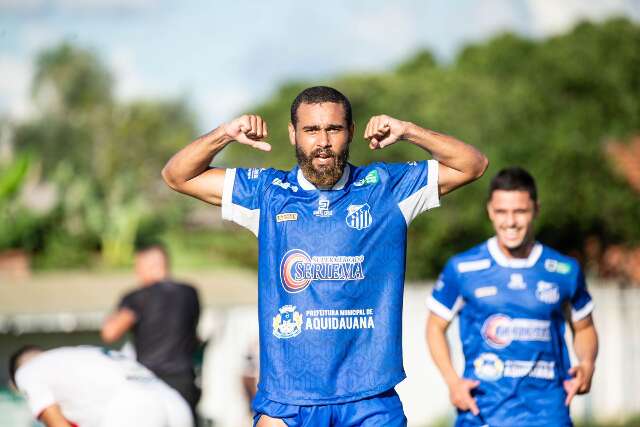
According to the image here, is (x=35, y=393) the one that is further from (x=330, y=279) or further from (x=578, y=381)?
(x=578, y=381)

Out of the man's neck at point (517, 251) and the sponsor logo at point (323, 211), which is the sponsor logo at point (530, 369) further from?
the sponsor logo at point (323, 211)

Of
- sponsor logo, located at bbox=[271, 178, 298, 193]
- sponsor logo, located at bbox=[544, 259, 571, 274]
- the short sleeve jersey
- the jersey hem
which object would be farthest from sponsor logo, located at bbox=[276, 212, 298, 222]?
the short sleeve jersey

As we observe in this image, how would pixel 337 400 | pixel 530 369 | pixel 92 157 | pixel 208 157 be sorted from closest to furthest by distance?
1. pixel 337 400
2. pixel 208 157
3. pixel 530 369
4. pixel 92 157

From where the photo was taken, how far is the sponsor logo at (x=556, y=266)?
7074 mm

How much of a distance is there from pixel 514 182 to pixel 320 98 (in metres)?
2.43

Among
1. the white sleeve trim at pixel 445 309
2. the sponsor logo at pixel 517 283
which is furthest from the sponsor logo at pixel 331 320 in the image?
the white sleeve trim at pixel 445 309

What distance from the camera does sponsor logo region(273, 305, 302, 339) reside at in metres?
4.98

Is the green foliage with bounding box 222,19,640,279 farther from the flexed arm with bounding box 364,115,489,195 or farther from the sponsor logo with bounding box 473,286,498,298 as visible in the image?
the flexed arm with bounding box 364,115,489,195

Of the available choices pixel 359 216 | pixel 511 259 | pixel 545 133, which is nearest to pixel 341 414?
pixel 359 216

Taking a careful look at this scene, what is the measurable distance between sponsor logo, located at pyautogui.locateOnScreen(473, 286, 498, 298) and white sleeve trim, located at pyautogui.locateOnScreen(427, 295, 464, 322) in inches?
8.6

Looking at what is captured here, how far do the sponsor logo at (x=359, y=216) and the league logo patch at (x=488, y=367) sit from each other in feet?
7.25

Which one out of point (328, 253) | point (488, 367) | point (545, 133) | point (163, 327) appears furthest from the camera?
point (545, 133)

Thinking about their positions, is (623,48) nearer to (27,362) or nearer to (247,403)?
(247,403)

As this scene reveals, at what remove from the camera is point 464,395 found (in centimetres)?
693
